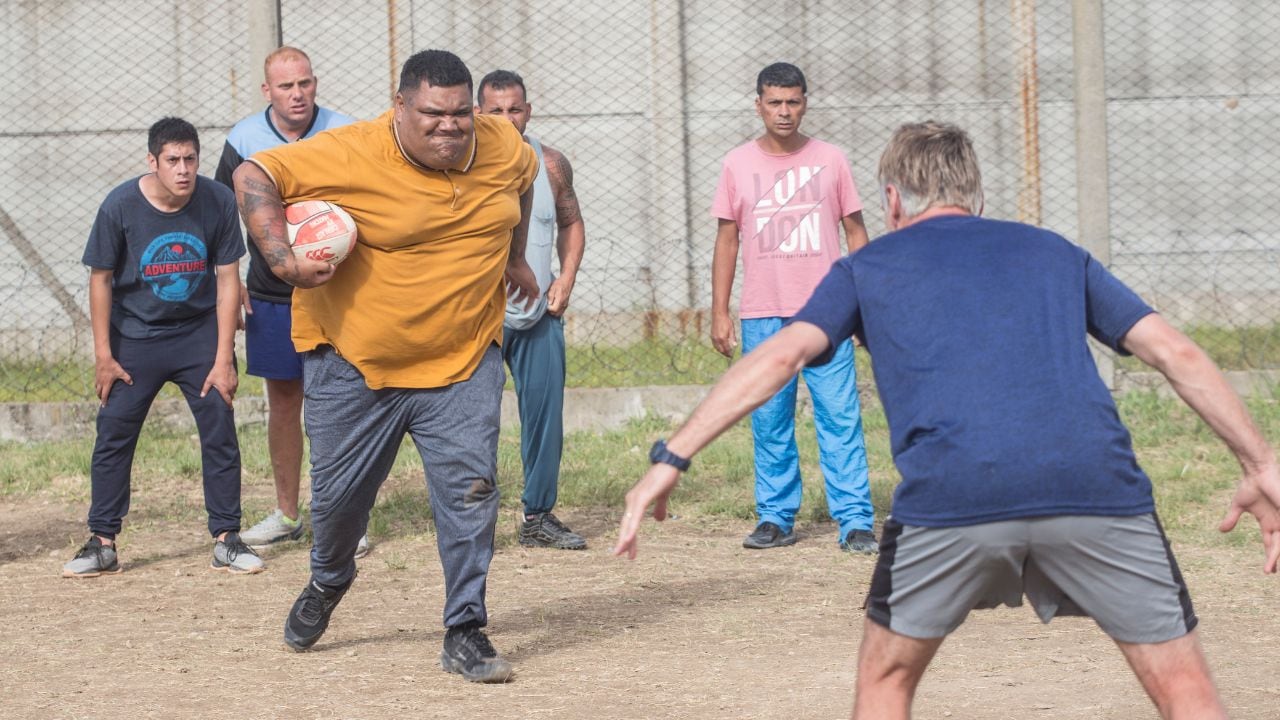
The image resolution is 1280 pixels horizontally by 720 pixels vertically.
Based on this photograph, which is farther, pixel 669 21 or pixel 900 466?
pixel 669 21

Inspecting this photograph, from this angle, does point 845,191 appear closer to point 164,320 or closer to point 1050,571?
point 164,320

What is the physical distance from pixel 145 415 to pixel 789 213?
9.50 ft

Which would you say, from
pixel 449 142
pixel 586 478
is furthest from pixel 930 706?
pixel 586 478

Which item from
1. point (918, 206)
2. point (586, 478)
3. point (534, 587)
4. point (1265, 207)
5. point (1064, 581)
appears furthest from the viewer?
point (1265, 207)

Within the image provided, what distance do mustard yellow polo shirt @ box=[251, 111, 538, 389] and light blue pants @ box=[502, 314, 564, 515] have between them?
1879mm

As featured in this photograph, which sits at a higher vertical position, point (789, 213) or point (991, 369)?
point (789, 213)

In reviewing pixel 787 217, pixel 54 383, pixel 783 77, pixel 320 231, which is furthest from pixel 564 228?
pixel 54 383

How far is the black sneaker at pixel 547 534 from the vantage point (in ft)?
23.0

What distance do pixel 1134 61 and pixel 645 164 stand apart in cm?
350

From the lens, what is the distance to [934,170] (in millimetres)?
3244

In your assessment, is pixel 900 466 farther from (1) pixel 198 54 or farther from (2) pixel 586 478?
(1) pixel 198 54

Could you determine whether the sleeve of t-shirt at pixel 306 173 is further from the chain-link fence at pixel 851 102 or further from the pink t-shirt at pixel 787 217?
the chain-link fence at pixel 851 102

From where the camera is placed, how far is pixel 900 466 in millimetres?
3082

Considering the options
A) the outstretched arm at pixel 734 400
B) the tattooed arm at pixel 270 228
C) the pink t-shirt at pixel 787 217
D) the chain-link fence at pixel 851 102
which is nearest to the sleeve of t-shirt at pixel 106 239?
the tattooed arm at pixel 270 228
